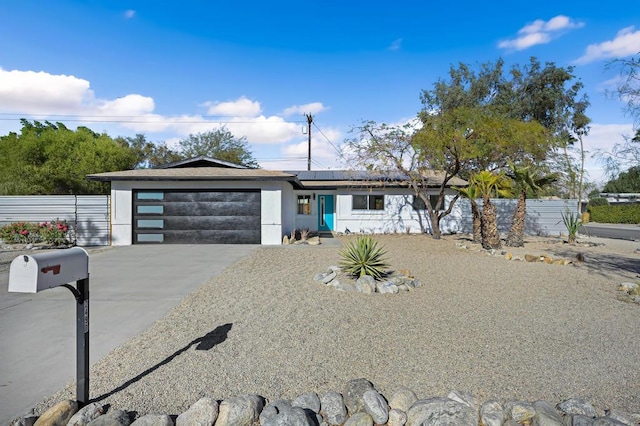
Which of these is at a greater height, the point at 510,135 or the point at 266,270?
the point at 510,135

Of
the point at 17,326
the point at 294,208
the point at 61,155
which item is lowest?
the point at 17,326

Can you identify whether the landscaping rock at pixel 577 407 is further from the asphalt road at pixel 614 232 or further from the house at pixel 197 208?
the asphalt road at pixel 614 232

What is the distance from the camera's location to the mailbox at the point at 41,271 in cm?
269

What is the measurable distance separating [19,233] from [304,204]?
12.3m

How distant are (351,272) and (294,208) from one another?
12550mm

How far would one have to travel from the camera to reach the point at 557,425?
303cm

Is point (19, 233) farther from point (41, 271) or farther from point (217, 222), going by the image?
point (41, 271)

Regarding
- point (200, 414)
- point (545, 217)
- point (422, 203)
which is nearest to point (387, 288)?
point (200, 414)

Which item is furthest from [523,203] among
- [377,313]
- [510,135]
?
[377,313]

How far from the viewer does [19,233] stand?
47.3ft

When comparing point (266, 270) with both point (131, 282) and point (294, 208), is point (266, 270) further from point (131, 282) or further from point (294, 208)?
point (294, 208)

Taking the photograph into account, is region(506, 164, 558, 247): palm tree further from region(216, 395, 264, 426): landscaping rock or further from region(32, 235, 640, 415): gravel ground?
region(216, 395, 264, 426): landscaping rock

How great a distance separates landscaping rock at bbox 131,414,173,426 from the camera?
9.74 ft

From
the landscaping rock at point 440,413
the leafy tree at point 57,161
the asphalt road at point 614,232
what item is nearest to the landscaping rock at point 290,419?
the landscaping rock at point 440,413
